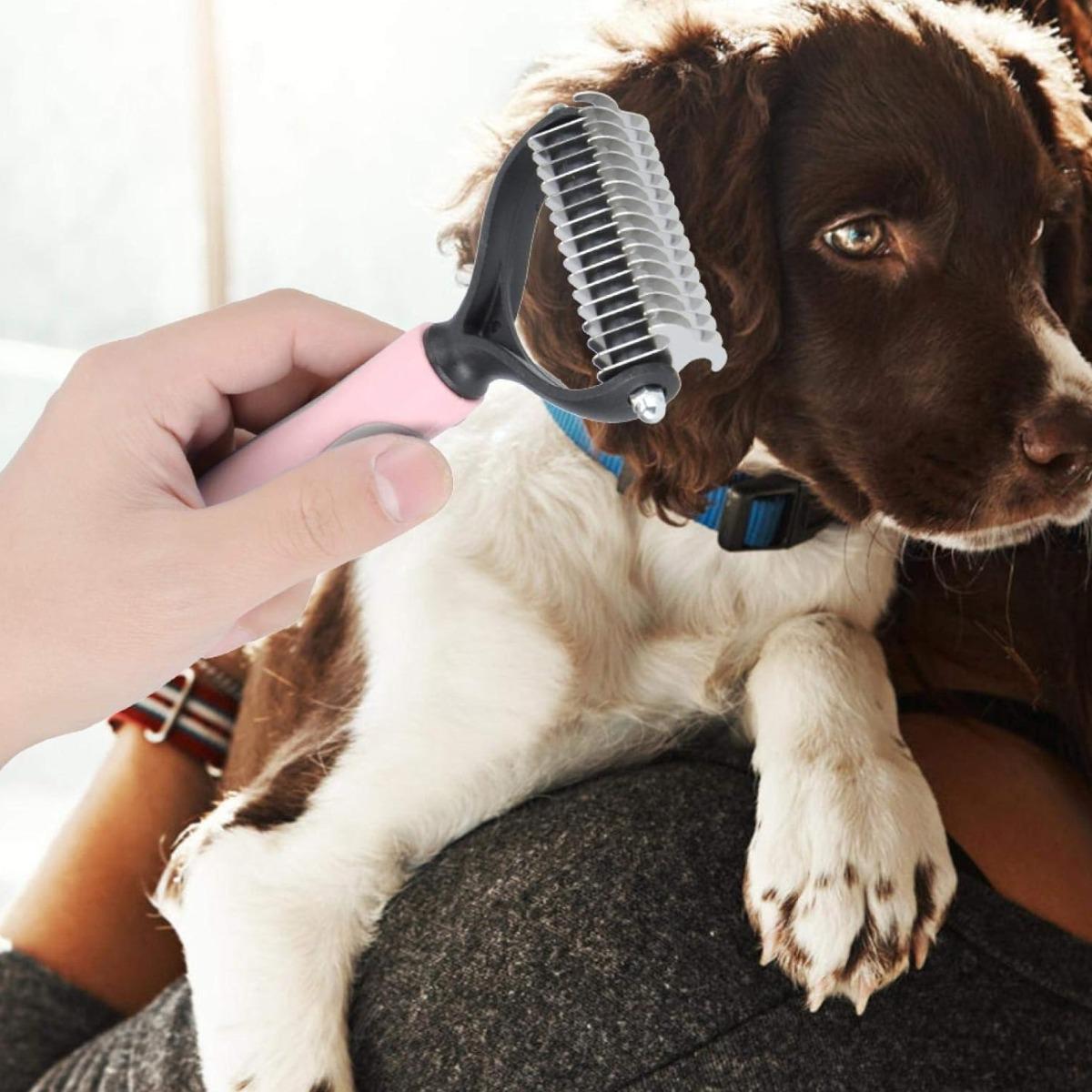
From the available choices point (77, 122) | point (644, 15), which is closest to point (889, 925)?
point (644, 15)

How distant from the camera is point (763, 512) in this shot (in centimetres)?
116

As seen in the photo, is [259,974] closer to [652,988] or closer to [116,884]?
Result: [652,988]

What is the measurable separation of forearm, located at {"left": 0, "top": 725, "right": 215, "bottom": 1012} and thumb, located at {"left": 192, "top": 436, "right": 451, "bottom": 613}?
3.14ft

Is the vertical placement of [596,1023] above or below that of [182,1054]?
above

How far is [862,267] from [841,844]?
51 centimetres

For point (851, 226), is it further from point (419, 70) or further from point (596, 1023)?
point (419, 70)

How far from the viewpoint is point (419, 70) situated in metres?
2.28

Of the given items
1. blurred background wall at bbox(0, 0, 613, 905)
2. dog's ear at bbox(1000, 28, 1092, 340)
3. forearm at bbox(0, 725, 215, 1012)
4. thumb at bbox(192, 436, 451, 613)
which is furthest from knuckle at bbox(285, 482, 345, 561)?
blurred background wall at bbox(0, 0, 613, 905)

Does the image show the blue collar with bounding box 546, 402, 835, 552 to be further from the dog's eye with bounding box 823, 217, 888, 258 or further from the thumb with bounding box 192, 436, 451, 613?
the thumb with bounding box 192, 436, 451, 613

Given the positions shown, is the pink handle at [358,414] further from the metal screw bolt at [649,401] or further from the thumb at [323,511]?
the metal screw bolt at [649,401]

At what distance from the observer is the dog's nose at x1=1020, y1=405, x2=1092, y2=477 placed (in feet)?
3.23

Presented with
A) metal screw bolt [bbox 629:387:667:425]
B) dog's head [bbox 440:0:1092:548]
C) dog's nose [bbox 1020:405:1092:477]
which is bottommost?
dog's nose [bbox 1020:405:1092:477]

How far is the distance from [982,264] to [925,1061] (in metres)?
0.70

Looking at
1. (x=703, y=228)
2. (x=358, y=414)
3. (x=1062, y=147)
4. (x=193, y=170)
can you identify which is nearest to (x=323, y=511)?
(x=358, y=414)
